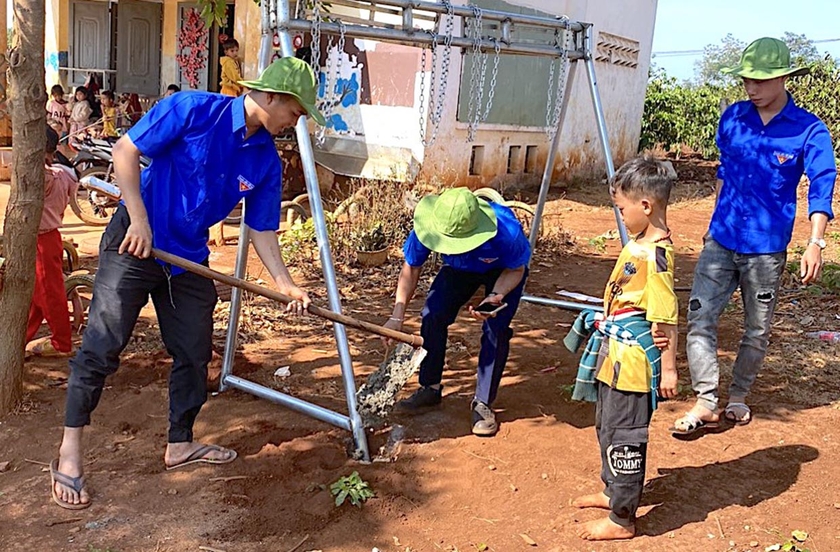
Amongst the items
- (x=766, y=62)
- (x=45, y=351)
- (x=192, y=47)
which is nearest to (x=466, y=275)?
(x=766, y=62)

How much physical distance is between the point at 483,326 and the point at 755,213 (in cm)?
143

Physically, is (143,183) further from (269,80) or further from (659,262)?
(659,262)

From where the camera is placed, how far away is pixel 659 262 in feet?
9.61

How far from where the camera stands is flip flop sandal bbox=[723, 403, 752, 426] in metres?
4.21

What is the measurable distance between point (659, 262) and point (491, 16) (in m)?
2.71

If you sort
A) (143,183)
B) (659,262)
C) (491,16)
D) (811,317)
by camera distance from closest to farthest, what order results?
(659,262) → (143,183) → (491,16) → (811,317)

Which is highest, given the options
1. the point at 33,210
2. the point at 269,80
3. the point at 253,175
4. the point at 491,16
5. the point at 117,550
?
the point at 491,16

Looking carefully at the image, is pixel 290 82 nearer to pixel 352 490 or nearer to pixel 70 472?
pixel 352 490

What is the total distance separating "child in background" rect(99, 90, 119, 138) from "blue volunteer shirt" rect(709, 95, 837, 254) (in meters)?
8.79

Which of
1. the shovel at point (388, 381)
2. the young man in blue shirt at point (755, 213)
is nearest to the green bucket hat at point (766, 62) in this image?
the young man in blue shirt at point (755, 213)

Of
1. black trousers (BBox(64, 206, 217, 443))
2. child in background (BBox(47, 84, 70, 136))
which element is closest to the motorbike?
child in background (BBox(47, 84, 70, 136))

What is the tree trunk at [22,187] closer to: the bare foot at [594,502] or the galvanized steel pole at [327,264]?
the galvanized steel pole at [327,264]

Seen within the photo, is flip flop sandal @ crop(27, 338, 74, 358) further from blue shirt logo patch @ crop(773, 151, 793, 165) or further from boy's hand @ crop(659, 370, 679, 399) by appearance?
blue shirt logo patch @ crop(773, 151, 793, 165)

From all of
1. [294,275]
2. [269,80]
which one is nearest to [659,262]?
[269,80]
